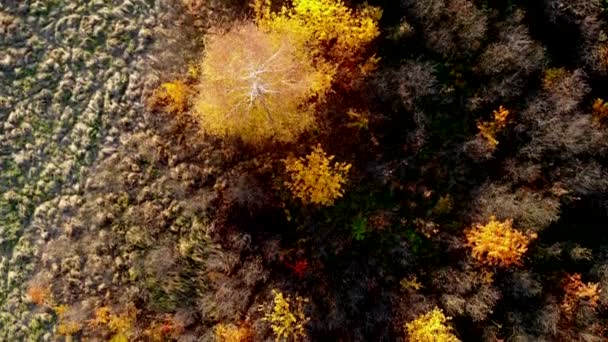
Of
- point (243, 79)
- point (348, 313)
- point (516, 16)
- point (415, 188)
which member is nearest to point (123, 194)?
point (243, 79)

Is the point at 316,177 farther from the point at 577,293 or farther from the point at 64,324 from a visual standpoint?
the point at 64,324

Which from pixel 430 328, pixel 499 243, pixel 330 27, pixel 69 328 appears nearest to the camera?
pixel 330 27

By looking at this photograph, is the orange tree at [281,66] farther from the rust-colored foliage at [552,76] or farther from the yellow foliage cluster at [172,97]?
the rust-colored foliage at [552,76]

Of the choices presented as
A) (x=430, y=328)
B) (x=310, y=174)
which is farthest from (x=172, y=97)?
(x=430, y=328)

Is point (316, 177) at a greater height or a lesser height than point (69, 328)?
greater

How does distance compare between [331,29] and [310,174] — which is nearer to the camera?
[331,29]

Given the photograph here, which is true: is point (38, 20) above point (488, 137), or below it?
above

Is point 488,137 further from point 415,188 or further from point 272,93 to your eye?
point 272,93
